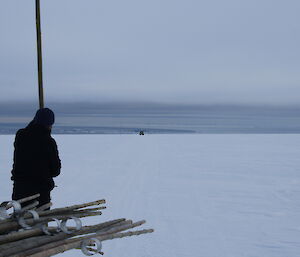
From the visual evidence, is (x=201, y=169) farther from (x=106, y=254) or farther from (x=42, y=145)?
(x=42, y=145)

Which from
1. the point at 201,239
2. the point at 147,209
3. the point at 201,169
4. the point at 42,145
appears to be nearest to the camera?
A: the point at 42,145

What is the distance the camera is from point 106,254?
498cm

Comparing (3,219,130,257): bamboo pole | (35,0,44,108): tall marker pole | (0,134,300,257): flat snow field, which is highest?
(35,0,44,108): tall marker pole

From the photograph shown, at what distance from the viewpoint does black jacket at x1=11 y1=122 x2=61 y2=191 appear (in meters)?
4.00

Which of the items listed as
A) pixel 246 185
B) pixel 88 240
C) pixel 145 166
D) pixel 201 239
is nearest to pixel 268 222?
pixel 201 239

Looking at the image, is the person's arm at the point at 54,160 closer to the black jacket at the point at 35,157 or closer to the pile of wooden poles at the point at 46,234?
the black jacket at the point at 35,157

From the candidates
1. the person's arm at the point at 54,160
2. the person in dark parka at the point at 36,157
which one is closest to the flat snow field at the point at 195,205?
the person in dark parka at the point at 36,157

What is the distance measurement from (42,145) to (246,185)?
828 cm

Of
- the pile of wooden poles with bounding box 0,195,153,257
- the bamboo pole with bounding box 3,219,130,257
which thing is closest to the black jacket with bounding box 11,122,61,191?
the pile of wooden poles with bounding box 0,195,153,257

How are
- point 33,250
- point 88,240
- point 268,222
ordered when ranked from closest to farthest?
1. point 33,250
2. point 88,240
3. point 268,222

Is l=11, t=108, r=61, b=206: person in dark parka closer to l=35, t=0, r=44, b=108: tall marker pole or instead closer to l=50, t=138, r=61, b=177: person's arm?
l=50, t=138, r=61, b=177: person's arm

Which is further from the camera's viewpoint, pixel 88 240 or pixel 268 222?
pixel 268 222

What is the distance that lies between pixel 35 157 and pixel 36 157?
0.03 ft

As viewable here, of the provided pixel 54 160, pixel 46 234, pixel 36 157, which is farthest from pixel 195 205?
pixel 46 234
